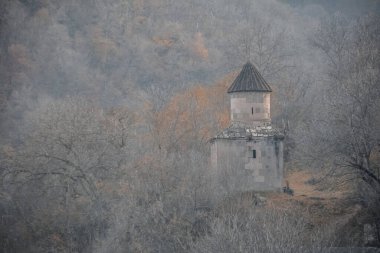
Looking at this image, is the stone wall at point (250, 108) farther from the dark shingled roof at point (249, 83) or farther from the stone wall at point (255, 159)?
the stone wall at point (255, 159)

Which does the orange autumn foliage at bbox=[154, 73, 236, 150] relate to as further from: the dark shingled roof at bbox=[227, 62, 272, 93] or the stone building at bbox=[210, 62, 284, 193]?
the stone building at bbox=[210, 62, 284, 193]

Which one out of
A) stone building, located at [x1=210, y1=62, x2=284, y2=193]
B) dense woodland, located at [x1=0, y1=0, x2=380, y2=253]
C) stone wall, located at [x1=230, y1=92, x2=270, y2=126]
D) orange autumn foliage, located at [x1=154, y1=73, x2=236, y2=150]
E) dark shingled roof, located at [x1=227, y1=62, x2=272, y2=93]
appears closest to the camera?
dense woodland, located at [x1=0, y1=0, x2=380, y2=253]

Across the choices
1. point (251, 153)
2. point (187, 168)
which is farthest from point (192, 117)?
point (187, 168)

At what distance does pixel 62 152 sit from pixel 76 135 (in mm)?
853

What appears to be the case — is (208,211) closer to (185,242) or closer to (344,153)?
(185,242)

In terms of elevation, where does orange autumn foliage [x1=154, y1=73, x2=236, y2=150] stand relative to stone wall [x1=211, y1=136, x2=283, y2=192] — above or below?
above

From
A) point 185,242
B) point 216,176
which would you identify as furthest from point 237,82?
point 185,242

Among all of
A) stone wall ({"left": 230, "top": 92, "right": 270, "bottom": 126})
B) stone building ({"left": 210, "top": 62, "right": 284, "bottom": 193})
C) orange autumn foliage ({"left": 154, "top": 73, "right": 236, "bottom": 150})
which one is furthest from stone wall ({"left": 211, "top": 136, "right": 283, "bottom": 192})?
orange autumn foliage ({"left": 154, "top": 73, "right": 236, "bottom": 150})

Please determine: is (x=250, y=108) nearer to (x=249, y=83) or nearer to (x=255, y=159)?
(x=249, y=83)

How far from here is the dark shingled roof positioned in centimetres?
2149

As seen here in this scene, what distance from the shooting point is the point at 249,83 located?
2167cm

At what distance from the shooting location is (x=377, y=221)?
16.3m

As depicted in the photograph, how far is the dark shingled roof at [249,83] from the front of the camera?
21.5 meters

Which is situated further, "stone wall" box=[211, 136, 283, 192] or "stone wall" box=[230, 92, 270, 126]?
"stone wall" box=[230, 92, 270, 126]
